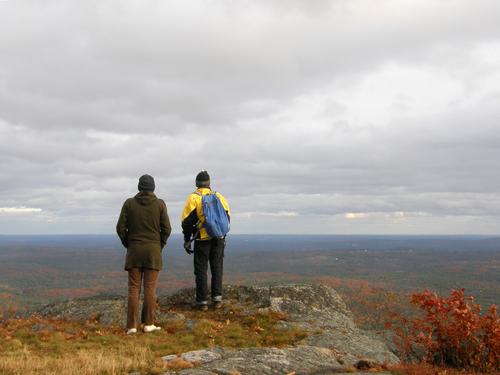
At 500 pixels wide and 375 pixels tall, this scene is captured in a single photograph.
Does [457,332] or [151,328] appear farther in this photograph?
[151,328]

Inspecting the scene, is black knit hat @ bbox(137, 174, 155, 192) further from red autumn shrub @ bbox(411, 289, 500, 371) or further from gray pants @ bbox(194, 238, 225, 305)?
red autumn shrub @ bbox(411, 289, 500, 371)

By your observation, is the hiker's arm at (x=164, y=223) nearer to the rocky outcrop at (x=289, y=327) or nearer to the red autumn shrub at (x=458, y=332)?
the rocky outcrop at (x=289, y=327)

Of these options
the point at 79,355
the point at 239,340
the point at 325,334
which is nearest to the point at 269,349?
the point at 239,340

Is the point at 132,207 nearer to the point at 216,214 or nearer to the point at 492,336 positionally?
the point at 216,214

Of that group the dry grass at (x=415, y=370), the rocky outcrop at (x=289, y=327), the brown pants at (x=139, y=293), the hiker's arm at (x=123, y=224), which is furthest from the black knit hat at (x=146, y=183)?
the dry grass at (x=415, y=370)

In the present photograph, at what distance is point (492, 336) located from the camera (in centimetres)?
970

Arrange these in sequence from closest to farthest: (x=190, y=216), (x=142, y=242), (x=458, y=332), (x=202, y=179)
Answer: (x=458, y=332) < (x=142, y=242) < (x=190, y=216) < (x=202, y=179)

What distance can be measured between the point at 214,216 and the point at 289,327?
3.73 m

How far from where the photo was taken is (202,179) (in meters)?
13.0

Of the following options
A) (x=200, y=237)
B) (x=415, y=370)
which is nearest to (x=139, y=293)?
(x=200, y=237)

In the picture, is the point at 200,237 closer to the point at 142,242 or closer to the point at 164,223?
the point at 164,223

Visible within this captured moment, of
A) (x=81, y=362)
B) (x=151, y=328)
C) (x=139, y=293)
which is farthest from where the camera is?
(x=139, y=293)

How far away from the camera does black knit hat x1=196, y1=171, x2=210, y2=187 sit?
512 inches

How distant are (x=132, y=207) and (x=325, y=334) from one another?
5.95m
